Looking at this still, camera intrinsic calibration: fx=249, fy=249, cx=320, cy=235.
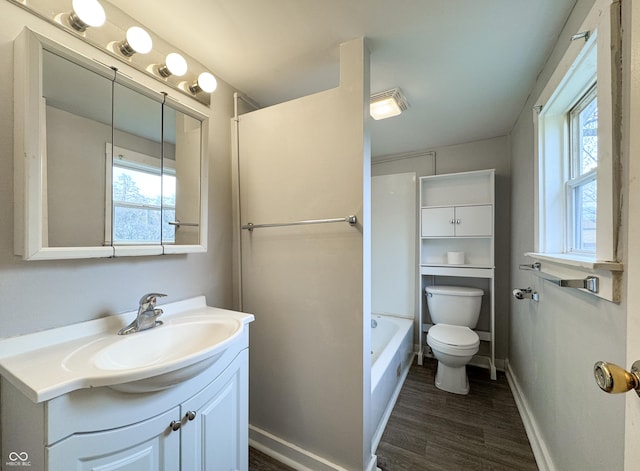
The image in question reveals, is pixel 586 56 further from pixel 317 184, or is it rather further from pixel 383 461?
pixel 383 461

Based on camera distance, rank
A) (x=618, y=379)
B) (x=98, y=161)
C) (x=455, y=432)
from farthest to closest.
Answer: (x=455, y=432) < (x=98, y=161) < (x=618, y=379)

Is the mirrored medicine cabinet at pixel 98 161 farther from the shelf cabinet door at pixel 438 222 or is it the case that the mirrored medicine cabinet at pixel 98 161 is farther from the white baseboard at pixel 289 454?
the shelf cabinet door at pixel 438 222

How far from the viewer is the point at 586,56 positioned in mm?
966

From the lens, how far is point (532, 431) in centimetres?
153

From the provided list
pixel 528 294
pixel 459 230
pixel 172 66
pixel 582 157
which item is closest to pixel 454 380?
pixel 528 294

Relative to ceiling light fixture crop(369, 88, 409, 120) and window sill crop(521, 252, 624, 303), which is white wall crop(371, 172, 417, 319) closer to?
ceiling light fixture crop(369, 88, 409, 120)

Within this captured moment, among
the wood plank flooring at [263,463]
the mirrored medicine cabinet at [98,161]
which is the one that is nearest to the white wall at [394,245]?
the wood plank flooring at [263,463]

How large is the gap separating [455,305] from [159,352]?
7.83 feet

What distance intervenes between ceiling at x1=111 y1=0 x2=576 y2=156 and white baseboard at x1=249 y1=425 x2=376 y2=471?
218 centimetres

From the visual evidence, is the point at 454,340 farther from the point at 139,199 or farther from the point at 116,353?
the point at 139,199

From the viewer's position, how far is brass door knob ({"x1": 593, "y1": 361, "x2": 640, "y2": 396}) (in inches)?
16.6

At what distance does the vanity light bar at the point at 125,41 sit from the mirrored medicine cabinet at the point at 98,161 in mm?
104

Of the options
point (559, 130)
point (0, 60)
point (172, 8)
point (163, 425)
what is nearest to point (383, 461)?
point (163, 425)

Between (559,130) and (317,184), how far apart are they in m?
1.39
